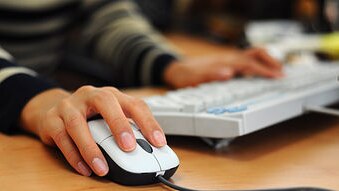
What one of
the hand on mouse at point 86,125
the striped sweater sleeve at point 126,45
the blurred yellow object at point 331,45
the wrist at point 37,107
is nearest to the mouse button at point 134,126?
the hand on mouse at point 86,125

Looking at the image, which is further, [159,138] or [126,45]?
[126,45]

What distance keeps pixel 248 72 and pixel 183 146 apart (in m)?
0.28

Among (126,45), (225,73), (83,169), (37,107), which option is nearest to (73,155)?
(83,169)

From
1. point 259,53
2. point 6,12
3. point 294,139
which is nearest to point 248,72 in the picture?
point 259,53

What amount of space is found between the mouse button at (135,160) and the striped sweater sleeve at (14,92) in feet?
0.63

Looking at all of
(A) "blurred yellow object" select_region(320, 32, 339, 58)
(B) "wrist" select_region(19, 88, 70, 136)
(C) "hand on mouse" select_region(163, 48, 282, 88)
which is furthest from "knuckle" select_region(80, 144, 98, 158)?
(A) "blurred yellow object" select_region(320, 32, 339, 58)

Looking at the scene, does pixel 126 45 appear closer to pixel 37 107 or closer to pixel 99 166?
pixel 37 107

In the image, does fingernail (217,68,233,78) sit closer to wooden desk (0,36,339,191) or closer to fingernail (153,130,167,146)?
wooden desk (0,36,339,191)

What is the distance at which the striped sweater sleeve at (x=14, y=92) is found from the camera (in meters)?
0.64

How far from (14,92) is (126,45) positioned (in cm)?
46

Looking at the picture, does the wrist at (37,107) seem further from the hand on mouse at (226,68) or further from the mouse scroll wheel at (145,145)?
the hand on mouse at (226,68)

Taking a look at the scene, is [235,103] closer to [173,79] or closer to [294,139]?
[294,139]

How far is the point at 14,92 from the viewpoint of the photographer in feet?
2.12

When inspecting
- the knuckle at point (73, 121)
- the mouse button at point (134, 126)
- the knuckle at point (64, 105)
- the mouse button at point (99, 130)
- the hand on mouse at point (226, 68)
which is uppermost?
the knuckle at point (64, 105)
